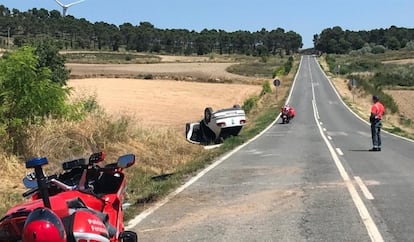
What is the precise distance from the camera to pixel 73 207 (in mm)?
4000

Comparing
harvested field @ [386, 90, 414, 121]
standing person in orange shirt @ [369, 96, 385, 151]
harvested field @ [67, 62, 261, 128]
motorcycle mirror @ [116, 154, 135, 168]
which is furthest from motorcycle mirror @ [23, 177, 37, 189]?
harvested field @ [386, 90, 414, 121]

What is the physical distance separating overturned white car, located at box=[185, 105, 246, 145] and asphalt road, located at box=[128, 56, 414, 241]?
6925 mm

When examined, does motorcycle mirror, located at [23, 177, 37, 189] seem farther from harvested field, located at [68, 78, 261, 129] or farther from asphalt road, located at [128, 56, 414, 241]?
harvested field, located at [68, 78, 261, 129]

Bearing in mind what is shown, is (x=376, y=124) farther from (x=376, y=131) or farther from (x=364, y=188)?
(x=364, y=188)

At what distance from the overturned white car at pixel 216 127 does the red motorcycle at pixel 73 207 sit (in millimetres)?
19503

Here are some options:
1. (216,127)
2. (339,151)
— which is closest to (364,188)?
(339,151)

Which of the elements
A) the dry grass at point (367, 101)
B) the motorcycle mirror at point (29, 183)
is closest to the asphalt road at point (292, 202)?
the motorcycle mirror at point (29, 183)

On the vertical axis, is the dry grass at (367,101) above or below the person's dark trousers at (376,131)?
below

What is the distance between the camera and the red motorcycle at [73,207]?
138 inches

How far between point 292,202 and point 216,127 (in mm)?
15378

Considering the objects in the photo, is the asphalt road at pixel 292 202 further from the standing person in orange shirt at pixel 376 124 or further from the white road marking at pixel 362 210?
the standing person in orange shirt at pixel 376 124

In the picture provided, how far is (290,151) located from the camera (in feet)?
64.6

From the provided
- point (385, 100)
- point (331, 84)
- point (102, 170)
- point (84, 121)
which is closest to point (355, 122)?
point (385, 100)

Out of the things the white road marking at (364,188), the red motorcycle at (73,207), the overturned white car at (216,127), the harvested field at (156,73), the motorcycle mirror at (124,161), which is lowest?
the harvested field at (156,73)
